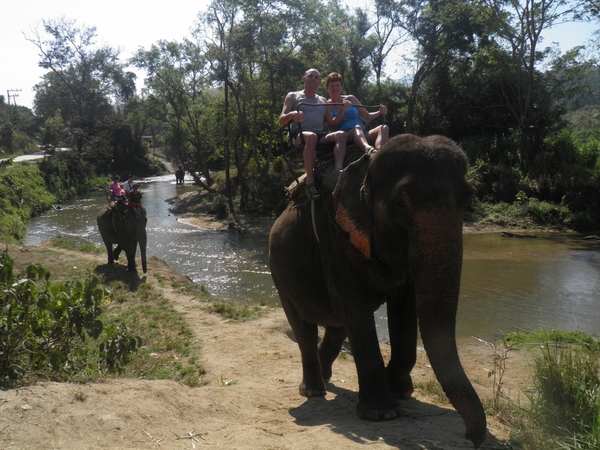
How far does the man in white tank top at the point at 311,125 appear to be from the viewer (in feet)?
18.3

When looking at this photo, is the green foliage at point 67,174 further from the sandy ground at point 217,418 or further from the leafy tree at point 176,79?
the sandy ground at point 217,418

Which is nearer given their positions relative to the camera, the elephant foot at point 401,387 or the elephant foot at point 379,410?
the elephant foot at point 379,410

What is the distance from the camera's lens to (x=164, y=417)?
16.1ft

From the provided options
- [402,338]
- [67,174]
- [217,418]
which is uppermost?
[67,174]

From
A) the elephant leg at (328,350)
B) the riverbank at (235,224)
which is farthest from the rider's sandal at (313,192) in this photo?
the riverbank at (235,224)

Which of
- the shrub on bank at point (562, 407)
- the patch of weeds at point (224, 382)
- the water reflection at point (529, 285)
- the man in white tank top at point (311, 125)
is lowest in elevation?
the water reflection at point (529, 285)

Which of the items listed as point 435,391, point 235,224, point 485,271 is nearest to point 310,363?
point 435,391

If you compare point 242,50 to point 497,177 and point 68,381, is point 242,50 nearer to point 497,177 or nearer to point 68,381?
point 497,177

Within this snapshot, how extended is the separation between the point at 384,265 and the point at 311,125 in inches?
84.9

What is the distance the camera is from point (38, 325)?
18.1 feet

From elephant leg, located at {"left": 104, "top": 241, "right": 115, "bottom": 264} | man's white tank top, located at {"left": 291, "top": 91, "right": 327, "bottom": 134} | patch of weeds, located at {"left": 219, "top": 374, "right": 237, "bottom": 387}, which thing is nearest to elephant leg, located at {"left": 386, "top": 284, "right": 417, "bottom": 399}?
man's white tank top, located at {"left": 291, "top": 91, "right": 327, "bottom": 134}

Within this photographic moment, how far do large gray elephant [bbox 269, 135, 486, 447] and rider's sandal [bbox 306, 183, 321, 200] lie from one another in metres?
0.08

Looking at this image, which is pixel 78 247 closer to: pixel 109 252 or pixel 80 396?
pixel 109 252

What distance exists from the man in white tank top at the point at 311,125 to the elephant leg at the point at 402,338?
119 cm
